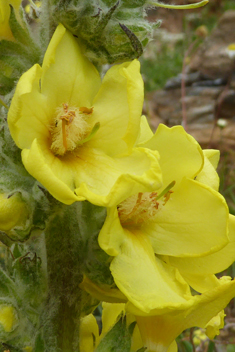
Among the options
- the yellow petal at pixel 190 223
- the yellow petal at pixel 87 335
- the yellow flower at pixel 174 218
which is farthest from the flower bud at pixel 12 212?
the yellow petal at pixel 87 335

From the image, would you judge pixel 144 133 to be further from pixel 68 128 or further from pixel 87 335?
pixel 87 335

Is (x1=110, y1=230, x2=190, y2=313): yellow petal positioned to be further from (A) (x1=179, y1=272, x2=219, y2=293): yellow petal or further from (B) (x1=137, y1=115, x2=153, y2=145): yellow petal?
(B) (x1=137, y1=115, x2=153, y2=145): yellow petal

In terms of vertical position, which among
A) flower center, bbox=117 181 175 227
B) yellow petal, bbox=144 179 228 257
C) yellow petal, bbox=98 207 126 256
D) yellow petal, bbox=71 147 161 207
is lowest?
yellow petal, bbox=144 179 228 257

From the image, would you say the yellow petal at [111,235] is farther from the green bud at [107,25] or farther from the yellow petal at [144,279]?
the green bud at [107,25]

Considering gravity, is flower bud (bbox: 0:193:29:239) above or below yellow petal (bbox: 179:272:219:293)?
above

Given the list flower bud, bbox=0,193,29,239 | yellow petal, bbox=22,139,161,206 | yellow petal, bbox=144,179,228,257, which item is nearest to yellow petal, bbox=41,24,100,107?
yellow petal, bbox=22,139,161,206

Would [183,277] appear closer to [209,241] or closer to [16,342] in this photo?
[209,241]

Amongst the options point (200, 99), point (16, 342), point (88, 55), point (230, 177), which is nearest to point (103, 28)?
point (88, 55)
